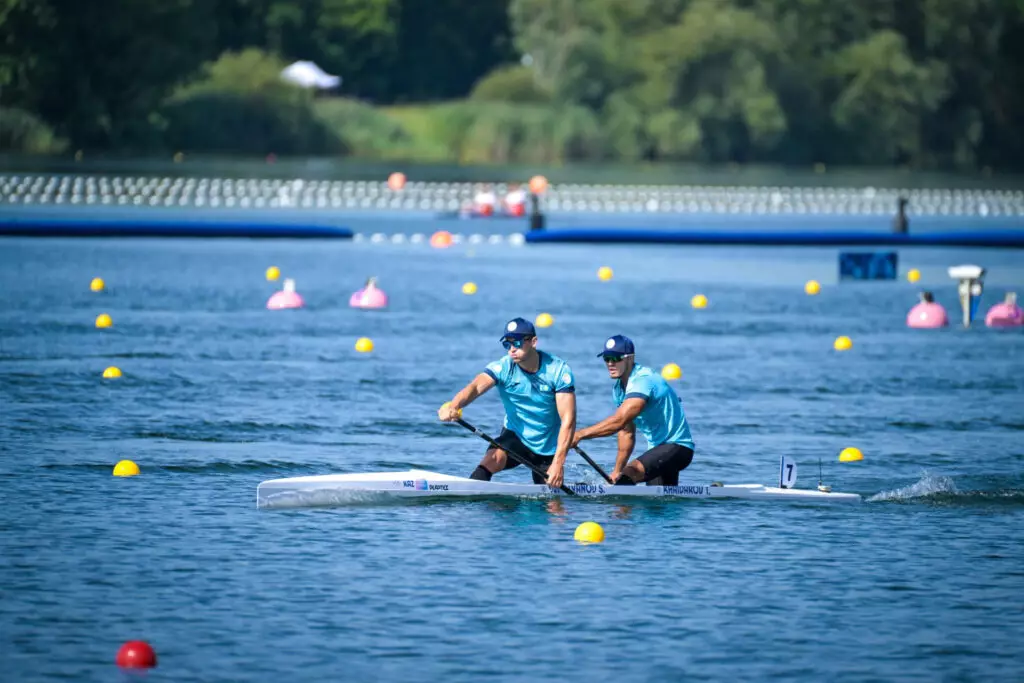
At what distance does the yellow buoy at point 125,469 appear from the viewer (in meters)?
18.9

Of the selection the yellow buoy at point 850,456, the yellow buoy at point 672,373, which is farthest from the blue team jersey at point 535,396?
the yellow buoy at point 672,373

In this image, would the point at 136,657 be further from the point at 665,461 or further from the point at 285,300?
the point at 285,300

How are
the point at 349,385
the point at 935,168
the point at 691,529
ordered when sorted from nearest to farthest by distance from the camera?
the point at 691,529 → the point at 349,385 → the point at 935,168

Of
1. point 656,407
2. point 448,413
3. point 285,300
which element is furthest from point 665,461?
point 285,300

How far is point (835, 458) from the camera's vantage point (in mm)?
20578

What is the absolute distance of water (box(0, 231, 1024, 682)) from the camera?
1289cm

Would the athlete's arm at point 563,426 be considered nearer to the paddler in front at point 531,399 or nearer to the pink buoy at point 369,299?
the paddler in front at point 531,399

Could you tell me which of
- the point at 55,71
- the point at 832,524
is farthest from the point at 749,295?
the point at 55,71

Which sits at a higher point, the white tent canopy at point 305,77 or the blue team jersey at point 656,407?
the white tent canopy at point 305,77

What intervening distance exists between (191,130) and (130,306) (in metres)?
63.1

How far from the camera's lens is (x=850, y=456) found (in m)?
20.5

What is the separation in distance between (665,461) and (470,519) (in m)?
1.78

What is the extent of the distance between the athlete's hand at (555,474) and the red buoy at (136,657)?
526 cm

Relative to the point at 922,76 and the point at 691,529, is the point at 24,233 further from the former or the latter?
the point at 922,76
